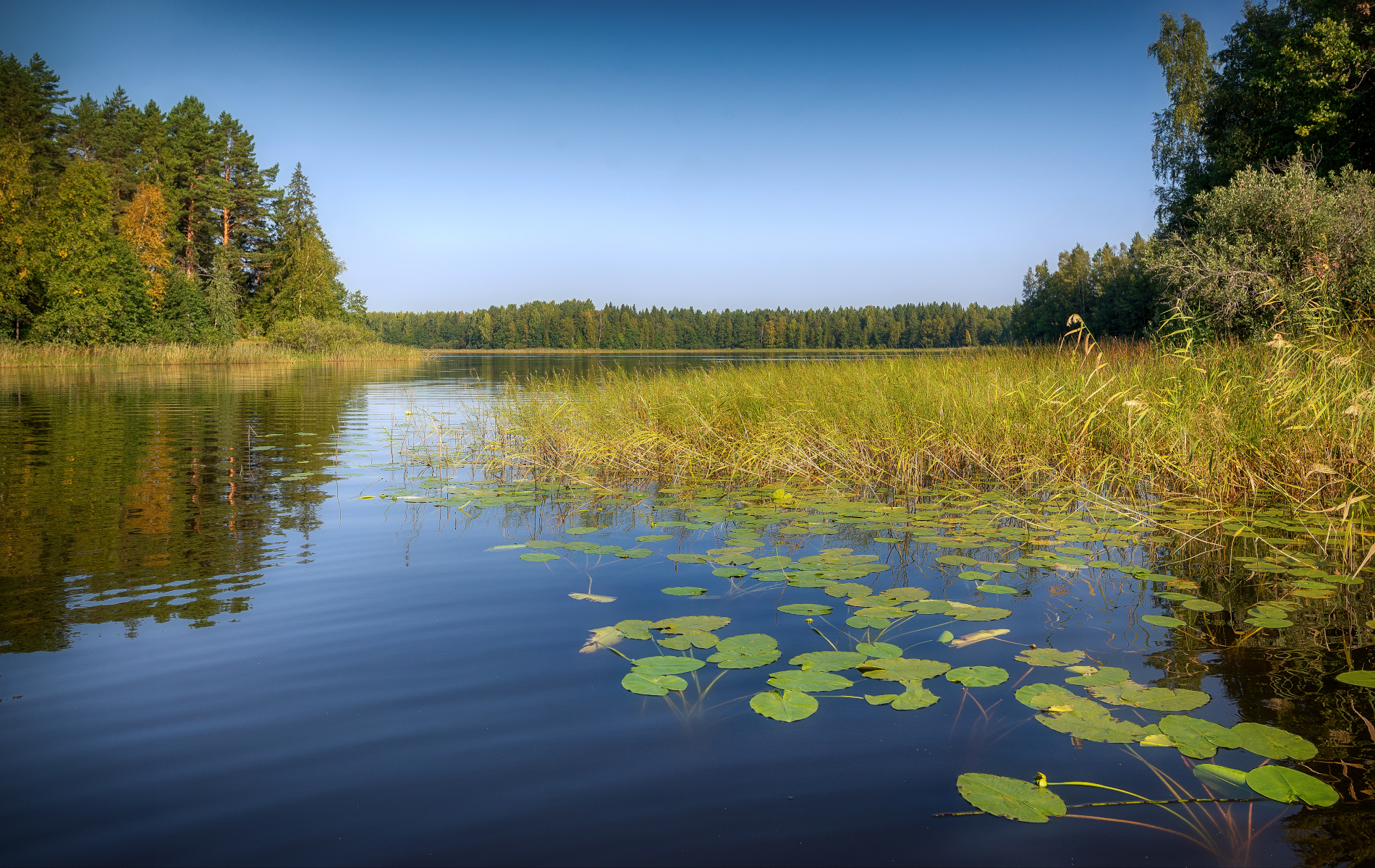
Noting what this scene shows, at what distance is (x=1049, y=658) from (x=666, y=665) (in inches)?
70.1

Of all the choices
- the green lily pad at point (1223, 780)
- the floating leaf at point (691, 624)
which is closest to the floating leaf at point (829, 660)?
the floating leaf at point (691, 624)

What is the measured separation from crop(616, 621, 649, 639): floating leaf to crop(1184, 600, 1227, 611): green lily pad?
3.01m

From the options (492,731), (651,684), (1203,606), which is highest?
(1203,606)

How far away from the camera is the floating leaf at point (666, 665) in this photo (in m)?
3.13

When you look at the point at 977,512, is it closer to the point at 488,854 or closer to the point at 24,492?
the point at 488,854

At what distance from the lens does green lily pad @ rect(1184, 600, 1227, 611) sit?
389 centimetres

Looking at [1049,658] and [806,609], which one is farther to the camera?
[806,609]

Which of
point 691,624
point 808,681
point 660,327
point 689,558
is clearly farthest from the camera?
point 660,327

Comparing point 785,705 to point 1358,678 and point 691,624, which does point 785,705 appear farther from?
point 1358,678

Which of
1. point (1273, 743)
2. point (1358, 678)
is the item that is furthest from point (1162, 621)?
point (1273, 743)

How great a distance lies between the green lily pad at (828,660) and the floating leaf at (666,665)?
1.49 ft

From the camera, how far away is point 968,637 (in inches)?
140

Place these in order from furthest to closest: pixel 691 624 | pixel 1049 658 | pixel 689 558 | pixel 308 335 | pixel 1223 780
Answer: pixel 308 335 → pixel 689 558 → pixel 691 624 → pixel 1049 658 → pixel 1223 780

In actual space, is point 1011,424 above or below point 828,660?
above
